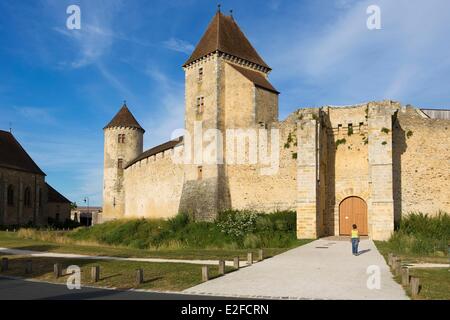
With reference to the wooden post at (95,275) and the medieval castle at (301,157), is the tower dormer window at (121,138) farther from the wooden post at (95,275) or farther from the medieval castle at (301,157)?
the wooden post at (95,275)

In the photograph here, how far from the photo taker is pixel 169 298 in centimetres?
864

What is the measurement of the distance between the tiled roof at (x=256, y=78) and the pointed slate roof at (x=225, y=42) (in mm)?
838

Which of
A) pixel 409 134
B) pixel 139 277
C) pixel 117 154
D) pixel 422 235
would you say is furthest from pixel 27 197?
pixel 139 277

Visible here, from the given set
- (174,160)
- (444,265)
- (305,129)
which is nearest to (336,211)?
(305,129)

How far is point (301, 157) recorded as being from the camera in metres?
21.2

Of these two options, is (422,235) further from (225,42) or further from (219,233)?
(225,42)

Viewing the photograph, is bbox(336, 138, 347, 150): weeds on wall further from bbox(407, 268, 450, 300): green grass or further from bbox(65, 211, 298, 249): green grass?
bbox(407, 268, 450, 300): green grass

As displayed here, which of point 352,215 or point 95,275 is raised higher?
point 352,215

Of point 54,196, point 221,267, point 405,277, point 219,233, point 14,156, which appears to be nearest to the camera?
point 405,277

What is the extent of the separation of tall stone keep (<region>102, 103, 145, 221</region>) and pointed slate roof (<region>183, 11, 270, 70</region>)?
1744cm

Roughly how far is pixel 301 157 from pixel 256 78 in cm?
807
